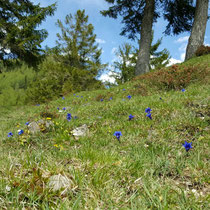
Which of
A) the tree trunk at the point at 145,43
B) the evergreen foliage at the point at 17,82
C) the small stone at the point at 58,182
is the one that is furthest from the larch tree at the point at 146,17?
the evergreen foliage at the point at 17,82

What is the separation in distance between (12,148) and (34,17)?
11375 mm

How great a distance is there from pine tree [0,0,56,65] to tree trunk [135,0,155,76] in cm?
737

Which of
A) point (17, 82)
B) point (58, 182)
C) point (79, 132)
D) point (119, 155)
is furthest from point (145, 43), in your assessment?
point (17, 82)

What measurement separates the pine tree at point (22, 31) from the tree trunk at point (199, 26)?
10.8 m

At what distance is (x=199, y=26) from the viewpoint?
12.8 metres

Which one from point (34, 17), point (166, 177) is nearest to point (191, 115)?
point (166, 177)

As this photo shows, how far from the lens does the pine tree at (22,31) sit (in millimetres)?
11469

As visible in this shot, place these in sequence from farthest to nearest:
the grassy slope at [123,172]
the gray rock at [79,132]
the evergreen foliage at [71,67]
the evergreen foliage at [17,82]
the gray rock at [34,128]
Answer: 1. the evergreen foliage at [17,82]
2. the evergreen foliage at [71,67]
3. the gray rock at [34,128]
4. the gray rock at [79,132]
5. the grassy slope at [123,172]

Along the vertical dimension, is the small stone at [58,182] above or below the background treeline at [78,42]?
below

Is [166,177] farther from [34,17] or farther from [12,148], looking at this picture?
[34,17]

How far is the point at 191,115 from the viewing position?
3609 millimetres

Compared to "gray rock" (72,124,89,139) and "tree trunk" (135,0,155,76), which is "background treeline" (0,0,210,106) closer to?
"tree trunk" (135,0,155,76)

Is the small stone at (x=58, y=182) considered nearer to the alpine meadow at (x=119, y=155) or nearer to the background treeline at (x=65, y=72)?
the alpine meadow at (x=119, y=155)

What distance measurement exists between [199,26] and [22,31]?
42.4 feet
